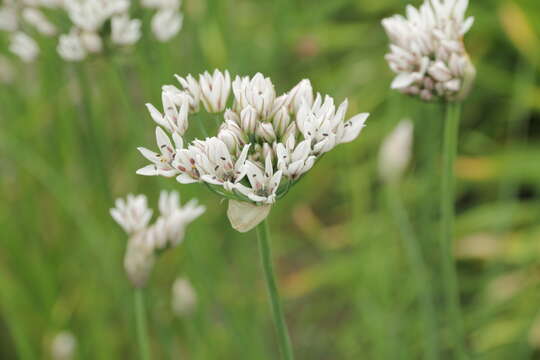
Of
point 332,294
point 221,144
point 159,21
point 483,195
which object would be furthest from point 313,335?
point 221,144

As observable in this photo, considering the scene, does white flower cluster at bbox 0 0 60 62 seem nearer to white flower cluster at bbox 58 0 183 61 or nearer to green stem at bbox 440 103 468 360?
white flower cluster at bbox 58 0 183 61

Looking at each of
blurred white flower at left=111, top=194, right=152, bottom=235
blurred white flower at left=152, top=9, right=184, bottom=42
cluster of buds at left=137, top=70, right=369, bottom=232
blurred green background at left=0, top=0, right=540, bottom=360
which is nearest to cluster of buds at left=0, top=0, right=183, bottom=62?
blurred white flower at left=152, top=9, right=184, bottom=42

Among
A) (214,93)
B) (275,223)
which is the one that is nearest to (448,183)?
(214,93)

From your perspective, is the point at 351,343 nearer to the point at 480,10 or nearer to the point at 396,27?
the point at 396,27

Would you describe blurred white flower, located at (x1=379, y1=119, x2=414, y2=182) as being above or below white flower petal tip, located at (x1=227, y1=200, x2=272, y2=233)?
above

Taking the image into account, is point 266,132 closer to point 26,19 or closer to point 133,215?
point 133,215

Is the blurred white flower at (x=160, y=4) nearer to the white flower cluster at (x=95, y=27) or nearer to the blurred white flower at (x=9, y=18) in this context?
the white flower cluster at (x=95, y=27)

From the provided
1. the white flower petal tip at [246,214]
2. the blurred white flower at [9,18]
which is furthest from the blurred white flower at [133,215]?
the blurred white flower at [9,18]
